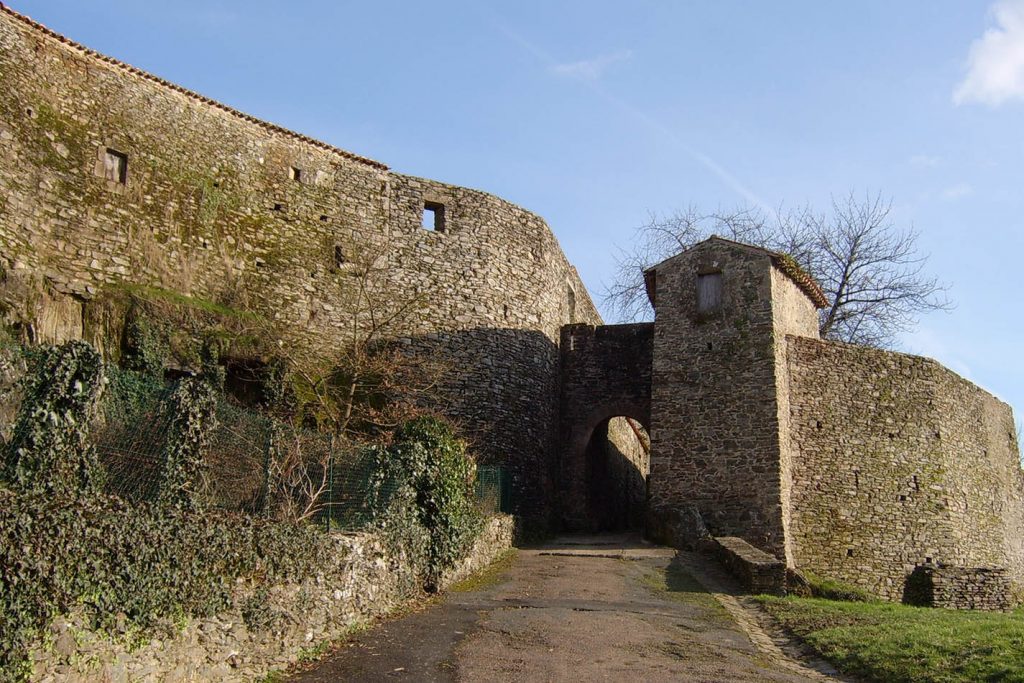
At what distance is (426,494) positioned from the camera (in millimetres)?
13234

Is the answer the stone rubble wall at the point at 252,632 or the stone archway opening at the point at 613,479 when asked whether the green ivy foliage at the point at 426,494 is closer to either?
the stone rubble wall at the point at 252,632

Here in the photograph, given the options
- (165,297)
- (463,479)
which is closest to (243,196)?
(165,297)

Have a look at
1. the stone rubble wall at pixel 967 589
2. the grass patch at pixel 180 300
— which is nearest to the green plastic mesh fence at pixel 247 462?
the grass patch at pixel 180 300

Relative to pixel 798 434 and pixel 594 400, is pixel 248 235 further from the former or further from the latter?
pixel 798 434

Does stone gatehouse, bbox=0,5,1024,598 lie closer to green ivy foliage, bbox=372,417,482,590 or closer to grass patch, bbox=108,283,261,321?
grass patch, bbox=108,283,261,321

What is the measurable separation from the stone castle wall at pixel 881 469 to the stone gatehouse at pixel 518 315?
5 centimetres

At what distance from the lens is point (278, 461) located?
11.1m

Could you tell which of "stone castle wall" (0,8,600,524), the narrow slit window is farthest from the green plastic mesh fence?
the narrow slit window

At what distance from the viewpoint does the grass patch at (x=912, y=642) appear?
366 inches

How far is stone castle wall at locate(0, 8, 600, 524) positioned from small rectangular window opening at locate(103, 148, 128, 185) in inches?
2.2

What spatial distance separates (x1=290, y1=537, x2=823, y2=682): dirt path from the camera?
9.21 m

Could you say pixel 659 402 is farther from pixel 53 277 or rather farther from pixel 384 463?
pixel 53 277

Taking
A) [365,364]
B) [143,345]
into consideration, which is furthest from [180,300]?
[365,364]

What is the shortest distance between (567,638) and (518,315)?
39.7 ft
